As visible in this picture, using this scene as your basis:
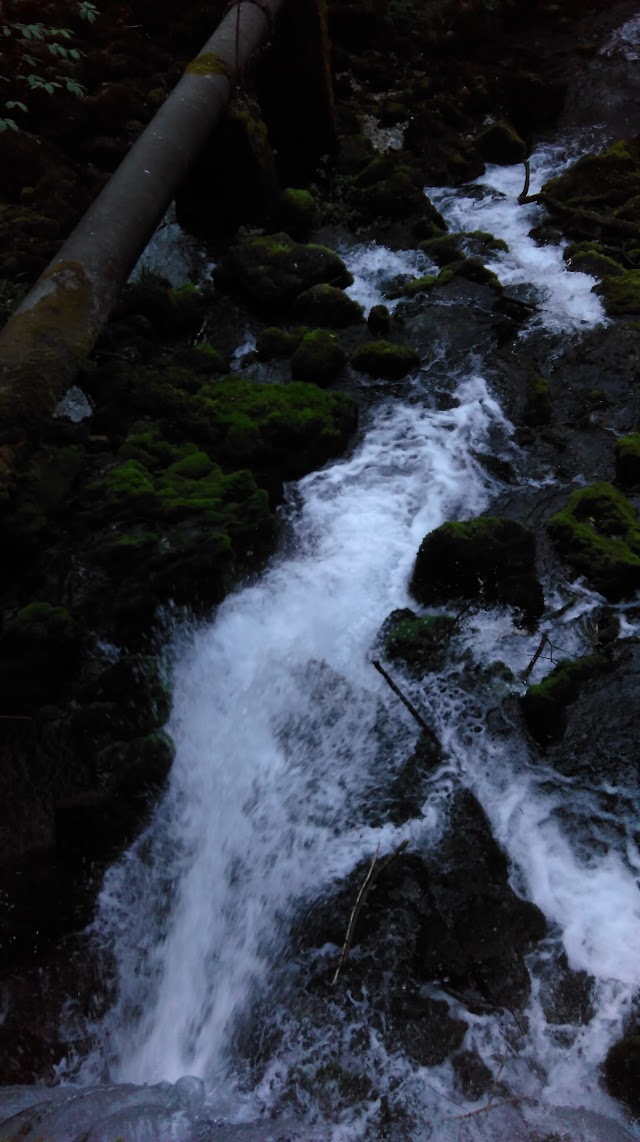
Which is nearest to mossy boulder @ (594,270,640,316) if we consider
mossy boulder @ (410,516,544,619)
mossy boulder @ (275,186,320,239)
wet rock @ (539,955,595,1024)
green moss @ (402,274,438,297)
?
green moss @ (402,274,438,297)

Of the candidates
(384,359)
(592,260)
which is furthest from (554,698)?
(592,260)

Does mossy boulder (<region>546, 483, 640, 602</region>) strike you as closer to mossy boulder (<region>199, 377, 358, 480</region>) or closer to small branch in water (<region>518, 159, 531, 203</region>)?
mossy boulder (<region>199, 377, 358, 480</region>)

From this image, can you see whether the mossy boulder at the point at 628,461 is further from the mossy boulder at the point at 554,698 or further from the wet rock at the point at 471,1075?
the wet rock at the point at 471,1075

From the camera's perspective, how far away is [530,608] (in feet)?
15.0

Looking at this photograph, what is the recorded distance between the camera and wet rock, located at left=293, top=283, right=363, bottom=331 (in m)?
6.80

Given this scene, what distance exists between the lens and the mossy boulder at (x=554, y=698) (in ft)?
13.1

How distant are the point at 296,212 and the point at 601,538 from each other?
17.8 feet

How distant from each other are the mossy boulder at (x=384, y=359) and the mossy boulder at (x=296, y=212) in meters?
2.41

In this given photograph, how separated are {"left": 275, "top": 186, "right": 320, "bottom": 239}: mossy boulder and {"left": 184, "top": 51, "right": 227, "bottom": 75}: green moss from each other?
140cm

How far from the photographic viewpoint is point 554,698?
403cm

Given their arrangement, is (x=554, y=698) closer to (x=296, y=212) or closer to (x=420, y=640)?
(x=420, y=640)

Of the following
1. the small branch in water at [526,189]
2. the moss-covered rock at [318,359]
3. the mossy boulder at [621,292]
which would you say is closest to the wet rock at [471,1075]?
the moss-covered rock at [318,359]

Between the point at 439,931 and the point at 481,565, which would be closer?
the point at 439,931

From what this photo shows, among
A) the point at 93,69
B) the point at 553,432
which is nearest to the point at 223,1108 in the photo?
the point at 553,432
